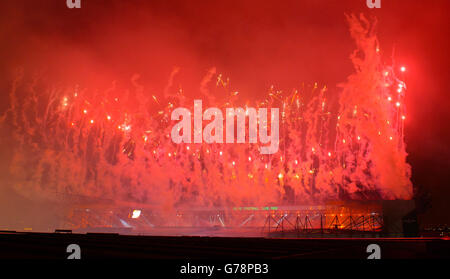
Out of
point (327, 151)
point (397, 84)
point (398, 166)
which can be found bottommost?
point (398, 166)

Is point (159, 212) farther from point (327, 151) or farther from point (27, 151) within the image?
point (327, 151)

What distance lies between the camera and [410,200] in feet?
77.9

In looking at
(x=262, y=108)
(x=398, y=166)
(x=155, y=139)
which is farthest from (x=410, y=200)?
(x=155, y=139)

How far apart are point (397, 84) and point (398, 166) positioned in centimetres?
624

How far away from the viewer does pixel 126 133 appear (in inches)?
1549
